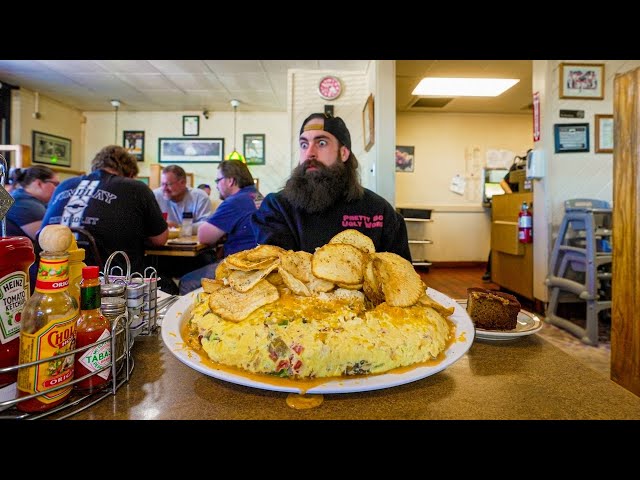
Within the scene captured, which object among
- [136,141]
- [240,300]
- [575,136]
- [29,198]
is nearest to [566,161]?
[575,136]

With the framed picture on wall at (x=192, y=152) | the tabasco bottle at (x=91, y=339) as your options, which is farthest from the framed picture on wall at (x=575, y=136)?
the framed picture on wall at (x=192, y=152)

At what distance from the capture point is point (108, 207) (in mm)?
2271

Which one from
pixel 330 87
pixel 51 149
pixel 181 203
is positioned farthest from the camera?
pixel 51 149

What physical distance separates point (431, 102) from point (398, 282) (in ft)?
20.9

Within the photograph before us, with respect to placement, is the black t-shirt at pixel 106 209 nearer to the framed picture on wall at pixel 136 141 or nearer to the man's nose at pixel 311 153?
the man's nose at pixel 311 153

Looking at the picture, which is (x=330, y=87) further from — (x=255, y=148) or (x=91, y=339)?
(x=91, y=339)

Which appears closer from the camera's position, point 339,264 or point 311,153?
point 339,264

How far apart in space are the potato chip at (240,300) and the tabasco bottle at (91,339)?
18cm

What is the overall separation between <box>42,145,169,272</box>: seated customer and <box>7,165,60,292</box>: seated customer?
57 centimetres
